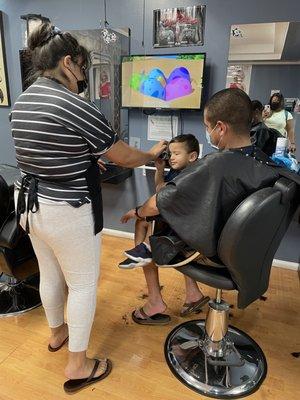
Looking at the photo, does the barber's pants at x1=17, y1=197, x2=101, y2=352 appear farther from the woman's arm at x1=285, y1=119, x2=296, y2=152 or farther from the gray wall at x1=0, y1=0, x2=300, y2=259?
the woman's arm at x1=285, y1=119, x2=296, y2=152

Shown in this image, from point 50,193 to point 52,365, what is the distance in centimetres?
85

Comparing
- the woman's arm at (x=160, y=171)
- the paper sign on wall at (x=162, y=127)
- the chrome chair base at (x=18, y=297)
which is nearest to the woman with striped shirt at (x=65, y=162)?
the woman's arm at (x=160, y=171)

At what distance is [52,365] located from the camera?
4.50ft

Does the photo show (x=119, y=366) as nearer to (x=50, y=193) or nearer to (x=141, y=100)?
(x=50, y=193)

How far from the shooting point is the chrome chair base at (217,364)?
1281 mm

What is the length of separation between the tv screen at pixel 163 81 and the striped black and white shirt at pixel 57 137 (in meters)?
1.28

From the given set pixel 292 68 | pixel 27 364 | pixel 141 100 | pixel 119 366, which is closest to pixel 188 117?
pixel 141 100

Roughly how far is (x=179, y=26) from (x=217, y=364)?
2.06 meters

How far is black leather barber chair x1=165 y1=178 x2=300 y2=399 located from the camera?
0.95 m

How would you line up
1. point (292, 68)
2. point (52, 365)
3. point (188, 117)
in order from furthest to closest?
point (188, 117) → point (292, 68) → point (52, 365)

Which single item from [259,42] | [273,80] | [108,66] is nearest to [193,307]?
[273,80]

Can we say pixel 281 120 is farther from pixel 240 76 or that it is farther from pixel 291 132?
pixel 240 76

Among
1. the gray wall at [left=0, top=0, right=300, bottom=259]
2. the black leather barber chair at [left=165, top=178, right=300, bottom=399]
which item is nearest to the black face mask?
the gray wall at [left=0, top=0, right=300, bottom=259]

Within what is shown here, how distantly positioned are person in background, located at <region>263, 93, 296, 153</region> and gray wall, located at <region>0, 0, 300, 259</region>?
1.22ft
